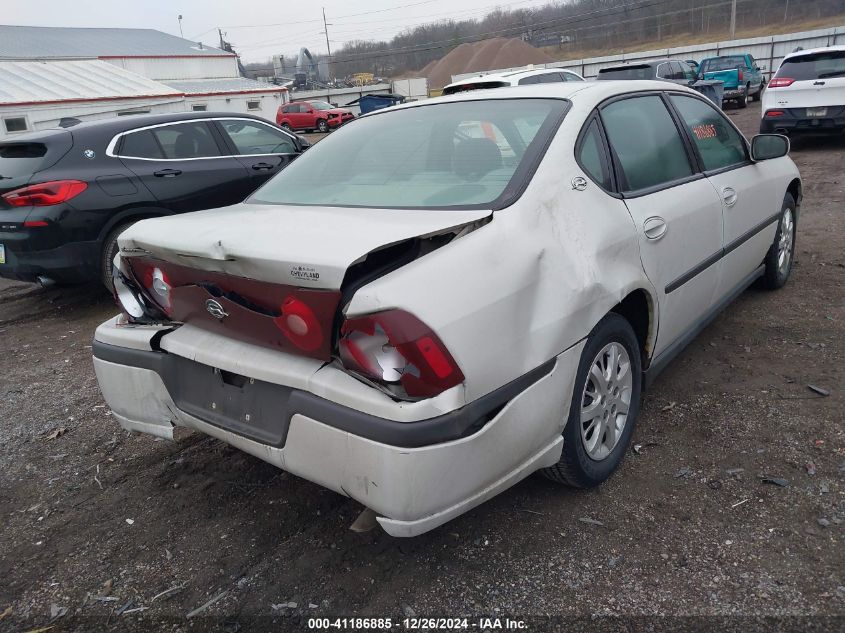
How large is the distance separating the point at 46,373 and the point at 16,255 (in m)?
1.39

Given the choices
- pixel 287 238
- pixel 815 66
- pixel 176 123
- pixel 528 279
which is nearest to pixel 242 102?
pixel 815 66

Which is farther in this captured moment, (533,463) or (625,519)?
(625,519)

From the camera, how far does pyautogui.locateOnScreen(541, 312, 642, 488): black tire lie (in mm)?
2412

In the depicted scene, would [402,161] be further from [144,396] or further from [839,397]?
[839,397]

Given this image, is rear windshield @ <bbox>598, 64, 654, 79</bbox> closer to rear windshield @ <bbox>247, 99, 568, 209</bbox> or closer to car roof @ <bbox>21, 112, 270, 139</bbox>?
car roof @ <bbox>21, 112, 270, 139</bbox>

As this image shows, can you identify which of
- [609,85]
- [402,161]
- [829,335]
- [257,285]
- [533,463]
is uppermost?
[609,85]

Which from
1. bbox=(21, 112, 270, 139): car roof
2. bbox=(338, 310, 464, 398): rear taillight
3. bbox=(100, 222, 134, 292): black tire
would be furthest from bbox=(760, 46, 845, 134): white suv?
bbox=(338, 310, 464, 398): rear taillight

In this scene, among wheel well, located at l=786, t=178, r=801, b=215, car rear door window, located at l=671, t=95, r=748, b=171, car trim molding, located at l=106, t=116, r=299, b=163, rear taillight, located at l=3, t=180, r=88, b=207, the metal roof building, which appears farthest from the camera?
the metal roof building

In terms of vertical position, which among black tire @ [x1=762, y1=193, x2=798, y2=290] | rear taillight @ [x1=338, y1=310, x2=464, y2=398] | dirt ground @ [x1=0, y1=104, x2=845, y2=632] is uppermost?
rear taillight @ [x1=338, y1=310, x2=464, y2=398]

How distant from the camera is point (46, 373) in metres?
4.52

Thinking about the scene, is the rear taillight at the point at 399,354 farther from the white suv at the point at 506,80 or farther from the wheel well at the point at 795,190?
the white suv at the point at 506,80

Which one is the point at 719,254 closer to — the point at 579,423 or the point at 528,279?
the point at 579,423

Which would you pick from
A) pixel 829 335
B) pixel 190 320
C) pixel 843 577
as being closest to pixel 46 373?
pixel 190 320

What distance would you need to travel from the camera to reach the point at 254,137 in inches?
274
